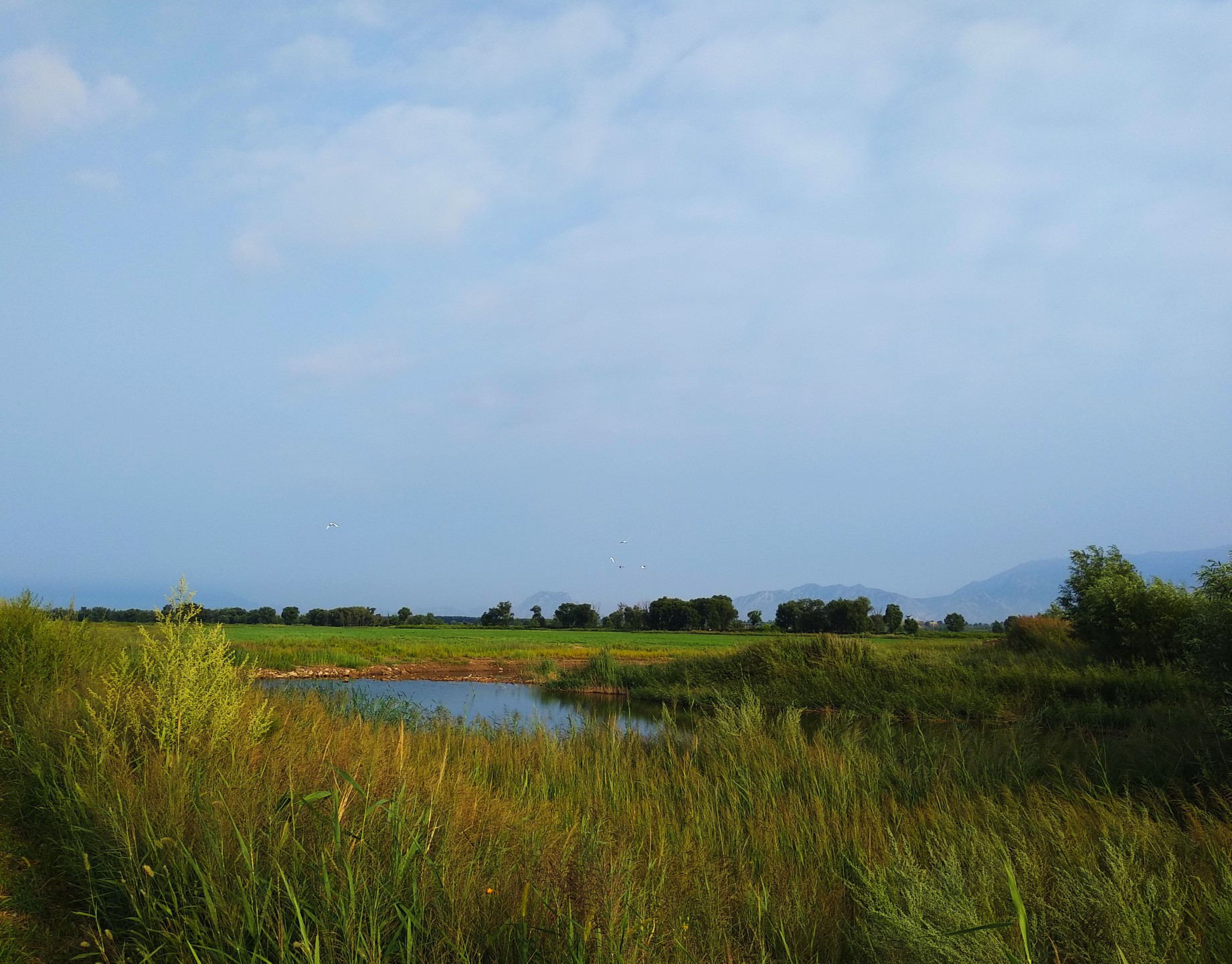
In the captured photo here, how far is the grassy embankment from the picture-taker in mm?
2748

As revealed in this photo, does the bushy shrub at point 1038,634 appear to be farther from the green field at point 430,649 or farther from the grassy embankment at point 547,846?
the grassy embankment at point 547,846

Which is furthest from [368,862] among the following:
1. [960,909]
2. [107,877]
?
[960,909]

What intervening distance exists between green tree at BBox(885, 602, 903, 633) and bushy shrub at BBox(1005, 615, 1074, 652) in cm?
4251

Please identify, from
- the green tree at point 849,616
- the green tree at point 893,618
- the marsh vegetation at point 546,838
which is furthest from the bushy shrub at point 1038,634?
the green tree at point 893,618

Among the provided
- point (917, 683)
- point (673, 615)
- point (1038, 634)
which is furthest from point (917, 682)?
point (673, 615)

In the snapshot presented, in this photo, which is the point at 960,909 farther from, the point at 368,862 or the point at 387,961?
the point at 368,862

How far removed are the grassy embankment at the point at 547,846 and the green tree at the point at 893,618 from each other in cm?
6292

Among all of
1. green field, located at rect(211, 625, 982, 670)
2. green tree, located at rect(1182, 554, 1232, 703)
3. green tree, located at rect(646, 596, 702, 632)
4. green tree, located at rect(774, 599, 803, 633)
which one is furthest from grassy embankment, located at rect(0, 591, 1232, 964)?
green tree, located at rect(646, 596, 702, 632)

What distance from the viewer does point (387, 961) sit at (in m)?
2.54

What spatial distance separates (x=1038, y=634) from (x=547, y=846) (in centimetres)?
2441

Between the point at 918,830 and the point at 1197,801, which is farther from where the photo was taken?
the point at 1197,801

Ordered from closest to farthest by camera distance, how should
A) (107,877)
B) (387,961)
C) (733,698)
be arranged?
(387,961), (107,877), (733,698)

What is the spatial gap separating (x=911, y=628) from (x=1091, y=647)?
1943 inches

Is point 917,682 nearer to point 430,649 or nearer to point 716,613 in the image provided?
point 430,649
